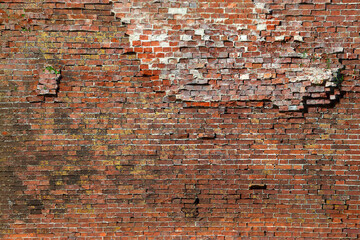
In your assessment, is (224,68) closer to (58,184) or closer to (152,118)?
(152,118)

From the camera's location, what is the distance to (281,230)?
2812 mm

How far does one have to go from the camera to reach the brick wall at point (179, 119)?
106 inches

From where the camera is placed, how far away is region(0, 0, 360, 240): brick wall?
2.70 m

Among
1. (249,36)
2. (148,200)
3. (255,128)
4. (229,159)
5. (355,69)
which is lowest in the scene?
(148,200)

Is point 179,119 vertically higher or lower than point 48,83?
lower

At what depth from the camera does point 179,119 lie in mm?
2773

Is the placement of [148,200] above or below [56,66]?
below

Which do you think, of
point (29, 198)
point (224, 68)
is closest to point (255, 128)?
point (224, 68)

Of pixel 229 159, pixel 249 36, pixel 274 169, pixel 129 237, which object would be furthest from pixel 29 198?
pixel 249 36

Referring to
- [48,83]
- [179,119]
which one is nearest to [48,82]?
[48,83]

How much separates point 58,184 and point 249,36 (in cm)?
312

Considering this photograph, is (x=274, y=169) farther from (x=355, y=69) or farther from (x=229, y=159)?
(x=355, y=69)

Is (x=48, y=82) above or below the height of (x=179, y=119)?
above

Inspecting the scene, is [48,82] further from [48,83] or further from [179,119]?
[179,119]
